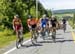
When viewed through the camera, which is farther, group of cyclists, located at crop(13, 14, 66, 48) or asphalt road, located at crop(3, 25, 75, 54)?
group of cyclists, located at crop(13, 14, 66, 48)

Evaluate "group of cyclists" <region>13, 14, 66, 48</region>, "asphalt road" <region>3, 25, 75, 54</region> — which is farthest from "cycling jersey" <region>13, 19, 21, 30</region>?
"asphalt road" <region>3, 25, 75, 54</region>

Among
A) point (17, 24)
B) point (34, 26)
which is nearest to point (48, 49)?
point (17, 24)

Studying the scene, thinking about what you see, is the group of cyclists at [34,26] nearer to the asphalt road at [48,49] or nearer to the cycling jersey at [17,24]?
the cycling jersey at [17,24]

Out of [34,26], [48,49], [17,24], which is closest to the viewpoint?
[48,49]

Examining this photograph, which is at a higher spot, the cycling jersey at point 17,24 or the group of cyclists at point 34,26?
the cycling jersey at point 17,24

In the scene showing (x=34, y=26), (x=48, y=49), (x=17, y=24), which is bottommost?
(x=48, y=49)

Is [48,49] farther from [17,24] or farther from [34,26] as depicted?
[34,26]

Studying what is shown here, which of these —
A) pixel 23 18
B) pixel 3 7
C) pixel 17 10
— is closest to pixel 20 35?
pixel 3 7

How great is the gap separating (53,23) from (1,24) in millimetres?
17702

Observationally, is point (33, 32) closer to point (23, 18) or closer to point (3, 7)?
point (3, 7)

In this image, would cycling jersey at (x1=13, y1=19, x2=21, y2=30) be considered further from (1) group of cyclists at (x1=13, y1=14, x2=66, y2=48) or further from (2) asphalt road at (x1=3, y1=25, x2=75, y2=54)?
(2) asphalt road at (x1=3, y1=25, x2=75, y2=54)

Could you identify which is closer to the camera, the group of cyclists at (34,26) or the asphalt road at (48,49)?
the asphalt road at (48,49)

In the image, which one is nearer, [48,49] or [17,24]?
[48,49]

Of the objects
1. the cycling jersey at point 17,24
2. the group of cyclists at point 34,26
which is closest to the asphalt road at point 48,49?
the group of cyclists at point 34,26
